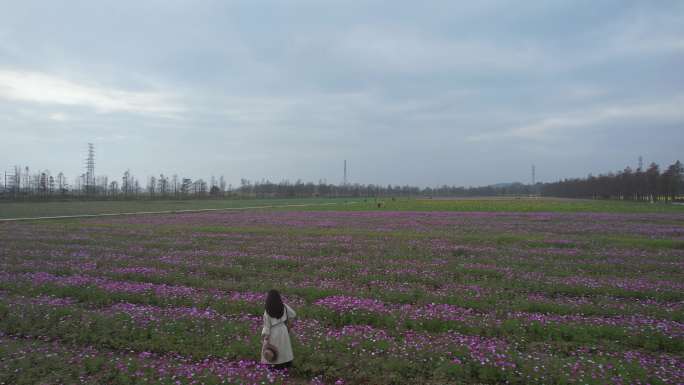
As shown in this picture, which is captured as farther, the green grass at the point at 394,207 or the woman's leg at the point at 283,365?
the green grass at the point at 394,207

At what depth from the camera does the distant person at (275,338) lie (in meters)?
5.63

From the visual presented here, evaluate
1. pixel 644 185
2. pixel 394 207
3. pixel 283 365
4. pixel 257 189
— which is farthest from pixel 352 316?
pixel 257 189

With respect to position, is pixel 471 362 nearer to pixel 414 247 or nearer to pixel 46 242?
pixel 414 247

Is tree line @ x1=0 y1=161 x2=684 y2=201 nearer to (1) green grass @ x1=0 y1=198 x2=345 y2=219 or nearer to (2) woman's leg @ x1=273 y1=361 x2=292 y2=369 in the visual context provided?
(1) green grass @ x1=0 y1=198 x2=345 y2=219

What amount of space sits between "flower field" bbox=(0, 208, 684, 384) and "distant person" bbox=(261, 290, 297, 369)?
22 centimetres

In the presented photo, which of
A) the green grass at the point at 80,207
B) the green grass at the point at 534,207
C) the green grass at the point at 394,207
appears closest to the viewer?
the green grass at the point at 80,207

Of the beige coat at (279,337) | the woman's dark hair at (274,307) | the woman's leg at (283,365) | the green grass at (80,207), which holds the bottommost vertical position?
the woman's leg at (283,365)

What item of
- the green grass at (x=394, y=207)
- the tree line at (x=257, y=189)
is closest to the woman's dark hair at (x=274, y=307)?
the green grass at (x=394, y=207)

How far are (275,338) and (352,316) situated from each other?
266 centimetres

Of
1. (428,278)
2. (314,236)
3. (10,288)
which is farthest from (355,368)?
(314,236)

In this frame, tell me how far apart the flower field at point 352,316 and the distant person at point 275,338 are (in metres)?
0.22

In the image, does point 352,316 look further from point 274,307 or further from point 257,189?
point 257,189

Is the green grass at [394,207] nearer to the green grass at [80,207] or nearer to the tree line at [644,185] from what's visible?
the green grass at [80,207]

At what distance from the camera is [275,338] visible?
224 inches
